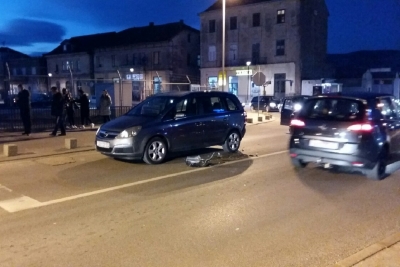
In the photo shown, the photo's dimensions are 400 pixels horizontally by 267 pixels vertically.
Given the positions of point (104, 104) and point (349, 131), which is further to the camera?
point (104, 104)

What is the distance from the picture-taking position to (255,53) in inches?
1843

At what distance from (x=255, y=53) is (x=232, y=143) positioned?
36592mm

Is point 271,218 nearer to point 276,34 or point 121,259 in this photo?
point 121,259

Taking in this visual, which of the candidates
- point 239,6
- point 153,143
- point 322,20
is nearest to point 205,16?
point 239,6

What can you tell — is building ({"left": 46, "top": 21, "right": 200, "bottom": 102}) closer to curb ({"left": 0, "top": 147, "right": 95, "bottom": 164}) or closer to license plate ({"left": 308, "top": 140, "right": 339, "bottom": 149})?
curb ({"left": 0, "top": 147, "right": 95, "bottom": 164})

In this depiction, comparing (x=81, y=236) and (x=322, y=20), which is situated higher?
(x=322, y=20)

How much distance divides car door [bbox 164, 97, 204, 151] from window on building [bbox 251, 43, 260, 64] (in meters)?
37.0

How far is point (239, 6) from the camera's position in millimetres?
47000

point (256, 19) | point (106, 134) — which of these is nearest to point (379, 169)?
point (106, 134)

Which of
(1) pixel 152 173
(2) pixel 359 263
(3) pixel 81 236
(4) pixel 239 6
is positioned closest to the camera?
(2) pixel 359 263

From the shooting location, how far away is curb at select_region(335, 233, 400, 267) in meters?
4.48

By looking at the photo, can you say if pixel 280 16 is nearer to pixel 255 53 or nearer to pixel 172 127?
pixel 255 53

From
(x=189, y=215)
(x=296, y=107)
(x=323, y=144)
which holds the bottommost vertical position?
(x=189, y=215)

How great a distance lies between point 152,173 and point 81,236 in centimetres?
376
